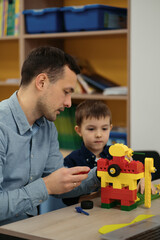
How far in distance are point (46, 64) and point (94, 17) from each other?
4.71ft

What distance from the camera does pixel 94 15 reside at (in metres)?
3.05

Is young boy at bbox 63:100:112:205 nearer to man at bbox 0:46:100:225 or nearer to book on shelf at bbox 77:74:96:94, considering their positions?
man at bbox 0:46:100:225

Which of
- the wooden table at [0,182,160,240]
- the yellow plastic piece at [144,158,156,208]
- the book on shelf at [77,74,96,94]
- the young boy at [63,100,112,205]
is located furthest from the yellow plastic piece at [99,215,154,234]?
the book on shelf at [77,74,96,94]

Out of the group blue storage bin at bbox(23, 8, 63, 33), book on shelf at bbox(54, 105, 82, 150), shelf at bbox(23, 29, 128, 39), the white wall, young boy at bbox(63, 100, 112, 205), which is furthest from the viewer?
book on shelf at bbox(54, 105, 82, 150)

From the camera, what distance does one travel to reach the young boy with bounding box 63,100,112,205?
2.11 m

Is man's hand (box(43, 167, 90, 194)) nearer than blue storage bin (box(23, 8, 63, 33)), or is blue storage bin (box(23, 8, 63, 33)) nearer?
man's hand (box(43, 167, 90, 194))

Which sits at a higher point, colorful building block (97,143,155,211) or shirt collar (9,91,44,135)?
shirt collar (9,91,44,135)

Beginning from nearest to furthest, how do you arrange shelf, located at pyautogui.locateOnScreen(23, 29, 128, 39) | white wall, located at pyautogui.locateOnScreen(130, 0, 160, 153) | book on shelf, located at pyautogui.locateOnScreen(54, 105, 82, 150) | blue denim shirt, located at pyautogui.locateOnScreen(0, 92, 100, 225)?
blue denim shirt, located at pyautogui.locateOnScreen(0, 92, 100, 225) → white wall, located at pyautogui.locateOnScreen(130, 0, 160, 153) → shelf, located at pyautogui.locateOnScreen(23, 29, 128, 39) → book on shelf, located at pyautogui.locateOnScreen(54, 105, 82, 150)

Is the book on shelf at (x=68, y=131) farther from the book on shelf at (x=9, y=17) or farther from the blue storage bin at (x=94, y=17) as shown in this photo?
the book on shelf at (x=9, y=17)

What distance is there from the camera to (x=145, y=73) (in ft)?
9.71

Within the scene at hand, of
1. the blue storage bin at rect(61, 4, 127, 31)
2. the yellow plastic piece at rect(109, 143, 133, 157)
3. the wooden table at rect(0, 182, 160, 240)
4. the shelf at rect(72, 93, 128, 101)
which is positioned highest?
the blue storage bin at rect(61, 4, 127, 31)

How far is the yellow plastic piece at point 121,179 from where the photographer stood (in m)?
1.54

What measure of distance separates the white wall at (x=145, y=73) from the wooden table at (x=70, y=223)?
55.7 inches

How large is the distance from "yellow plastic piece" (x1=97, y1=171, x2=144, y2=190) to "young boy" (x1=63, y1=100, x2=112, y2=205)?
19.5 inches
